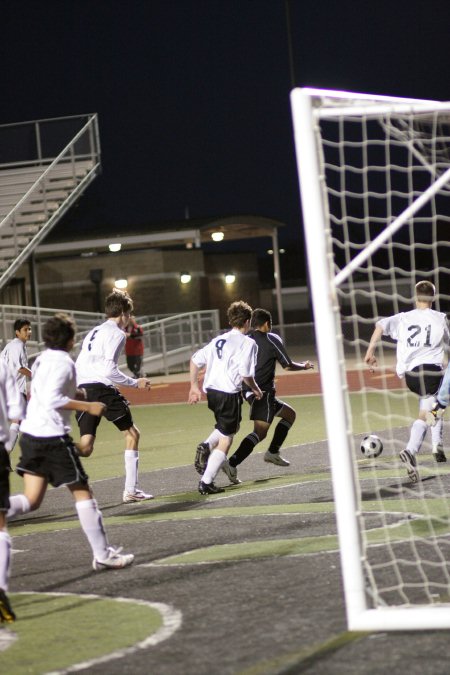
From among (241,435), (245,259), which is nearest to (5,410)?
(241,435)

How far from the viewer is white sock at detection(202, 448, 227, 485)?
1066cm

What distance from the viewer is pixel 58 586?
7.16 m

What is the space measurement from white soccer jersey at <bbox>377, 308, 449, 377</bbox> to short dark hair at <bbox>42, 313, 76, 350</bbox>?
4.57m

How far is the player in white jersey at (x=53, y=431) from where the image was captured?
7156 millimetres

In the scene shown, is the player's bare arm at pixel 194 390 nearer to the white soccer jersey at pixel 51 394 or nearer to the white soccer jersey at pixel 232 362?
the white soccer jersey at pixel 232 362

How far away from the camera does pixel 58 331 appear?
717cm

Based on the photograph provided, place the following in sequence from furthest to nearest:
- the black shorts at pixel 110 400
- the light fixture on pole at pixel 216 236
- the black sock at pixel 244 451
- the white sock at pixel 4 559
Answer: the light fixture on pole at pixel 216 236, the black sock at pixel 244 451, the black shorts at pixel 110 400, the white sock at pixel 4 559

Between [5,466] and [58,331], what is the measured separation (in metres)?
0.99

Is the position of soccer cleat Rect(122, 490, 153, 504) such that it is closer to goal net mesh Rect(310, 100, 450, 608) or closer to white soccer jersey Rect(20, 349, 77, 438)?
goal net mesh Rect(310, 100, 450, 608)

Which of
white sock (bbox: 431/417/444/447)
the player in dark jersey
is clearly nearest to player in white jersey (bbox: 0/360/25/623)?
the player in dark jersey

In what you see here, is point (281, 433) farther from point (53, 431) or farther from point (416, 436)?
point (53, 431)

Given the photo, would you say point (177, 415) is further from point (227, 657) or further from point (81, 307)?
point (81, 307)

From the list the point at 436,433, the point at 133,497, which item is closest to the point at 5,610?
the point at 133,497

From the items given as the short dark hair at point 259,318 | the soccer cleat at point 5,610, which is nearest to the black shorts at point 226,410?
the short dark hair at point 259,318
